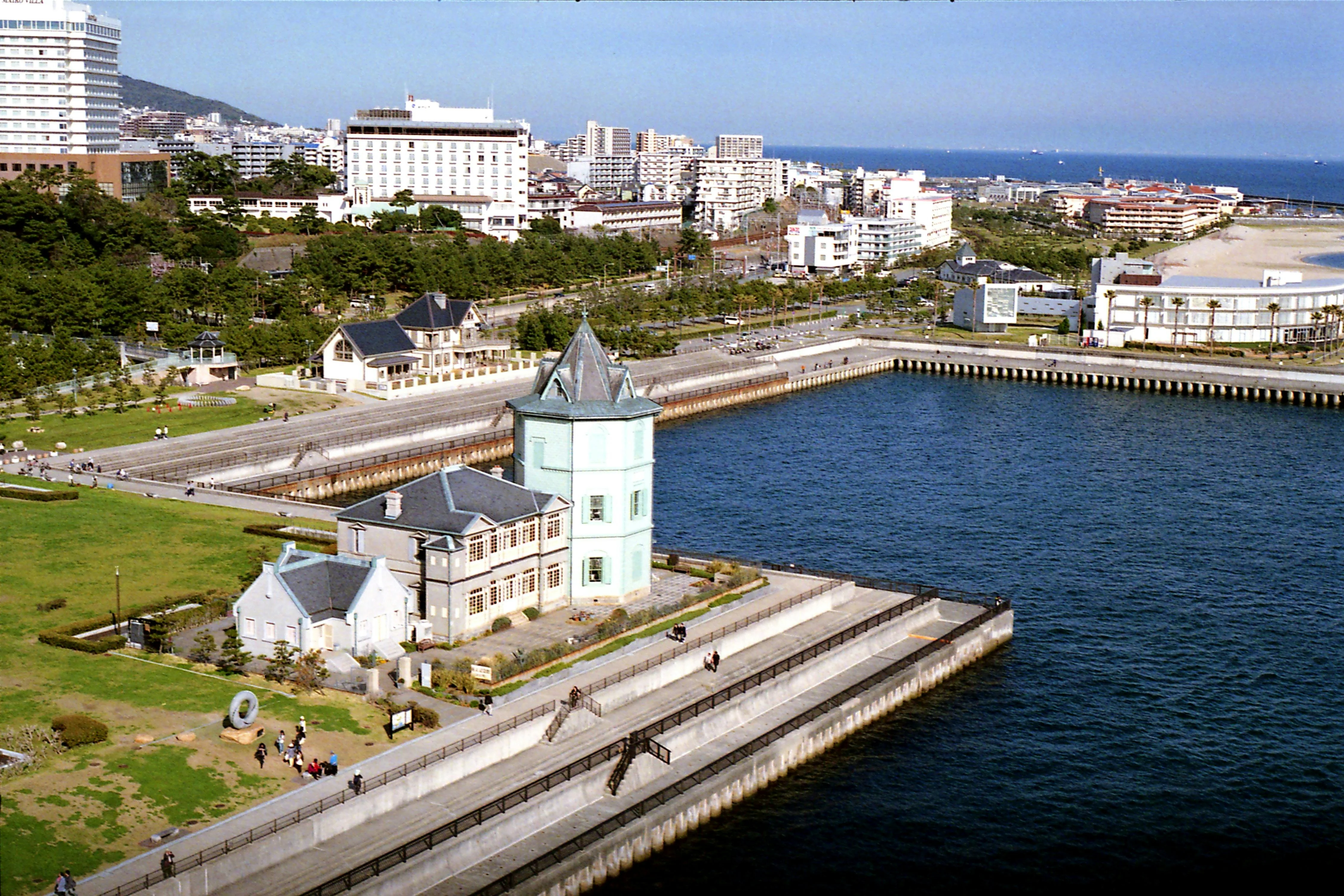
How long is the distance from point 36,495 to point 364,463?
76.3ft

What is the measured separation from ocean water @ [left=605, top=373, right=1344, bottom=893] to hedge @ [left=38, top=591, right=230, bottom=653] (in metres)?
21.4

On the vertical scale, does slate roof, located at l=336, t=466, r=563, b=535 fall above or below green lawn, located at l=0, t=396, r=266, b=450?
above

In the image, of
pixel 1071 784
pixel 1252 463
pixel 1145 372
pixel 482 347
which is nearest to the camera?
pixel 1071 784

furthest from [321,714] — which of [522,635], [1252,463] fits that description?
[1252,463]

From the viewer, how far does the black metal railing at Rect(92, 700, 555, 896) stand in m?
36.8

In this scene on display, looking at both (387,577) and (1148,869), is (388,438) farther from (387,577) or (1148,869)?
(1148,869)

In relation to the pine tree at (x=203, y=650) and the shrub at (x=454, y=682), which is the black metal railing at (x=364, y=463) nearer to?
the pine tree at (x=203, y=650)

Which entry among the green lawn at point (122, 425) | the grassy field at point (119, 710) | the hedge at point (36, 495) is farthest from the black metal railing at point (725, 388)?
the grassy field at point (119, 710)

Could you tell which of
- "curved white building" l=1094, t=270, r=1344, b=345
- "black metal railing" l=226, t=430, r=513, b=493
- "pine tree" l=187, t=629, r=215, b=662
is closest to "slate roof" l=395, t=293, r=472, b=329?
"black metal railing" l=226, t=430, r=513, b=493

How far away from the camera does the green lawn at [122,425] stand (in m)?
90.3

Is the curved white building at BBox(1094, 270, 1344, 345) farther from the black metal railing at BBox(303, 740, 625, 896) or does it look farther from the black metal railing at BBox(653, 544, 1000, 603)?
the black metal railing at BBox(303, 740, 625, 896)

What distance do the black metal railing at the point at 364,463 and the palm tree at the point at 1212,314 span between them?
83940mm

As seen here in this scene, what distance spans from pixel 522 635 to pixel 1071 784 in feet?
66.8

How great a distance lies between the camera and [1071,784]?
50312 millimetres
